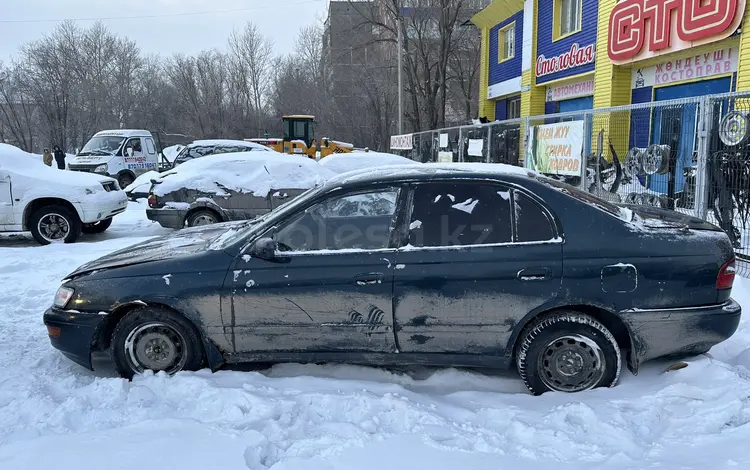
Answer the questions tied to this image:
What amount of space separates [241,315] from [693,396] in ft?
9.64

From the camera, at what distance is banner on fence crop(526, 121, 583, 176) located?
10.5 metres

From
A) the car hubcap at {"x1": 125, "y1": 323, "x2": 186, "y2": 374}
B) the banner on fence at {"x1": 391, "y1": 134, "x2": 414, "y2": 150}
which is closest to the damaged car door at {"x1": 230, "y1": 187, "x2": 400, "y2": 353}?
the car hubcap at {"x1": 125, "y1": 323, "x2": 186, "y2": 374}

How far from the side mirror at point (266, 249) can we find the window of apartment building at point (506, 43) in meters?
22.1

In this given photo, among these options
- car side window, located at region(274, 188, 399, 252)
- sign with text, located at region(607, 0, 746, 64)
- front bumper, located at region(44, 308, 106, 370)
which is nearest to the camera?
car side window, located at region(274, 188, 399, 252)

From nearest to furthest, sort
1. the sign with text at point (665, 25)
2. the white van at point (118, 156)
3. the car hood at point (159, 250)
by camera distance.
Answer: the car hood at point (159, 250) → the sign with text at point (665, 25) → the white van at point (118, 156)

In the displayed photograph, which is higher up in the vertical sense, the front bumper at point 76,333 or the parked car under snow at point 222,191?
the parked car under snow at point 222,191

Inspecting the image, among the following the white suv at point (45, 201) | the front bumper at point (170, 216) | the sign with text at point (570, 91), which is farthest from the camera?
the sign with text at point (570, 91)

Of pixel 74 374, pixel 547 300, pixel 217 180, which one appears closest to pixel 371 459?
pixel 547 300

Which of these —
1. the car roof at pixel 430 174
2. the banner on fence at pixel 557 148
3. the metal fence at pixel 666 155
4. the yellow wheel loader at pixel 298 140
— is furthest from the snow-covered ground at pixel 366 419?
the yellow wheel loader at pixel 298 140

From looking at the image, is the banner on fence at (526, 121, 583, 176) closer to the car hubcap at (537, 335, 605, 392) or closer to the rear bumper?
the rear bumper

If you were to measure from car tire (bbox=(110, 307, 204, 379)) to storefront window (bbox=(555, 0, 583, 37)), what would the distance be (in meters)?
17.4

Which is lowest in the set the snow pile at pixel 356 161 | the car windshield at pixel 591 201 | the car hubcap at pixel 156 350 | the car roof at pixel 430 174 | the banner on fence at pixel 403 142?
the car hubcap at pixel 156 350

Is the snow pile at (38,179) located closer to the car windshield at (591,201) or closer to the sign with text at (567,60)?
the car windshield at (591,201)

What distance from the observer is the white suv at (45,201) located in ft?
30.9
